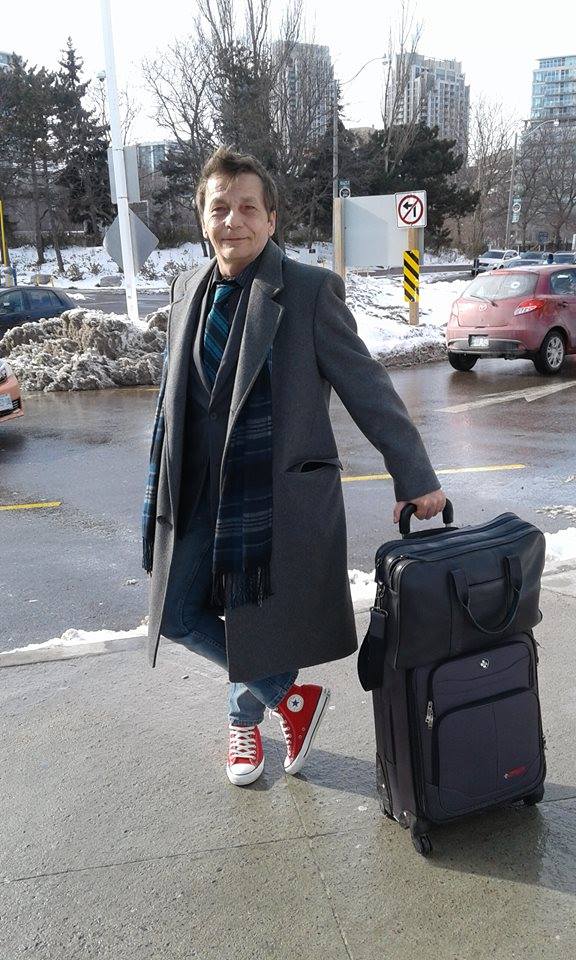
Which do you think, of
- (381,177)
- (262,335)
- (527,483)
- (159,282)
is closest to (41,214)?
(159,282)

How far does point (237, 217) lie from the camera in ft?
8.02

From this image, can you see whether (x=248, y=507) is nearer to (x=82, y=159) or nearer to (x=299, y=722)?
(x=299, y=722)

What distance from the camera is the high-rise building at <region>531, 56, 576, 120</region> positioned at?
388 ft

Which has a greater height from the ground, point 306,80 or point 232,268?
point 306,80

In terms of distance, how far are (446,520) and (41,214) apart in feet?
178

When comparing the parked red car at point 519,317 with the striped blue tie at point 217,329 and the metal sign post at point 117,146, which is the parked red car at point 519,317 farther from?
the striped blue tie at point 217,329

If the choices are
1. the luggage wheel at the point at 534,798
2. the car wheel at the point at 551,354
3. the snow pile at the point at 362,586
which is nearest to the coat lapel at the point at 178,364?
the luggage wheel at the point at 534,798

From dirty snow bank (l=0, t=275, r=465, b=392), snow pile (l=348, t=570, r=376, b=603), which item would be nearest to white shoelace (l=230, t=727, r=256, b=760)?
snow pile (l=348, t=570, r=376, b=603)

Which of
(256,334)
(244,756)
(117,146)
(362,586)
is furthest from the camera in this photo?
(117,146)

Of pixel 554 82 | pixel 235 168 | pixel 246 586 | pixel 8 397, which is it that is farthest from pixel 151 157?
pixel 554 82

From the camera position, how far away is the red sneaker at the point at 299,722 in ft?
9.10

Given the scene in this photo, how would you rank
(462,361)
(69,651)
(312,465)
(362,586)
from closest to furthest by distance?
(312,465)
(69,651)
(362,586)
(462,361)

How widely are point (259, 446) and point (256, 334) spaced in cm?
31

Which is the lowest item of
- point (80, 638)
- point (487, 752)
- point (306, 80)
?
point (80, 638)
